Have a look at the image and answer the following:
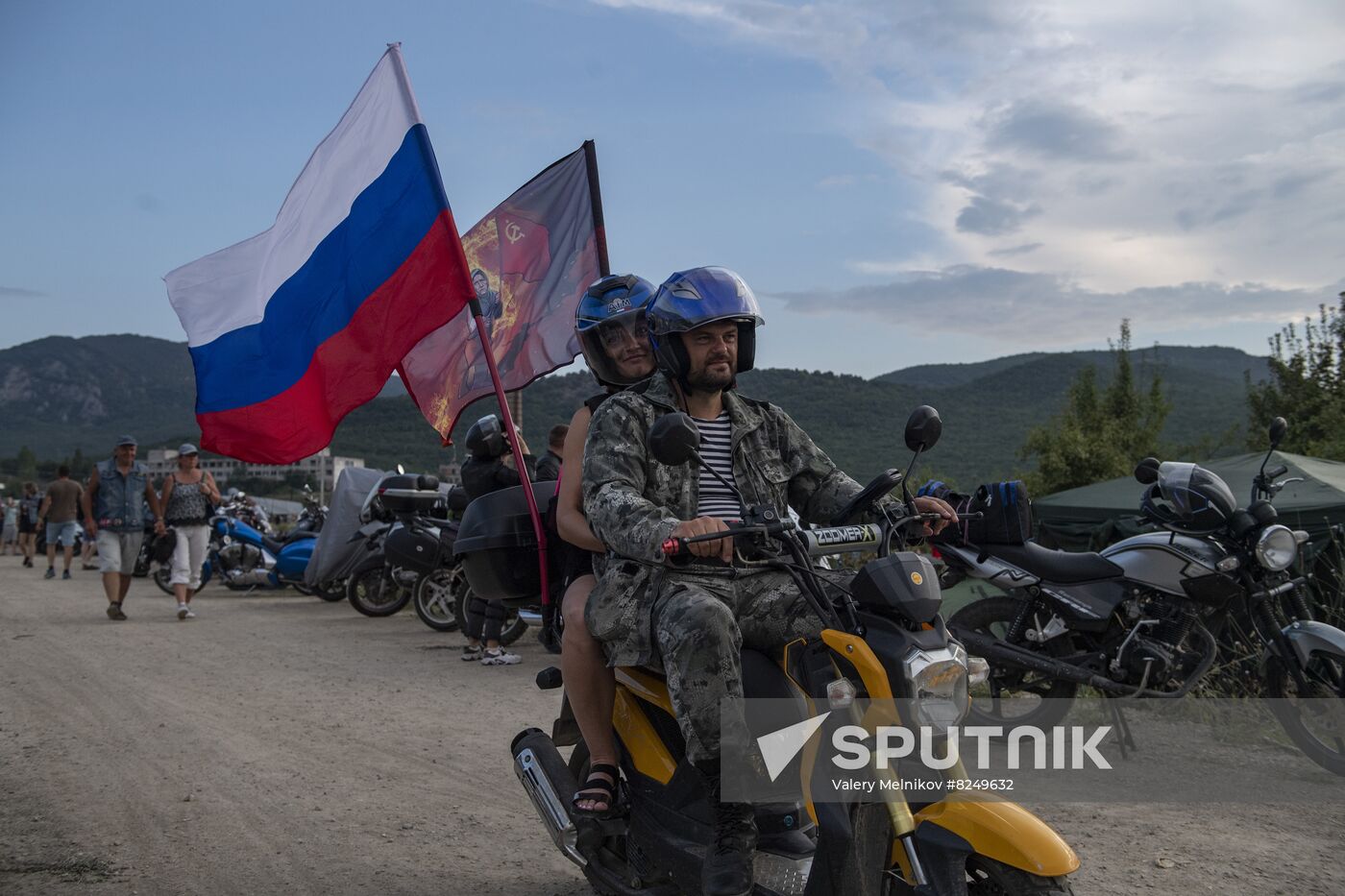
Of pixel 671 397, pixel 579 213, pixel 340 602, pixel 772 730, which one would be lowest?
pixel 340 602

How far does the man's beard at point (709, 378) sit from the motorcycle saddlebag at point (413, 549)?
870 centimetres

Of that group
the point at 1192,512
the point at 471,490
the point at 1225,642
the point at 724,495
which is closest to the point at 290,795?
the point at 471,490

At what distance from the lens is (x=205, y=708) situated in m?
8.02

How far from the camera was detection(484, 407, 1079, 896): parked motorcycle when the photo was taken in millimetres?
2822

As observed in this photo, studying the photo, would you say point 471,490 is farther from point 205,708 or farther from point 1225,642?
point 1225,642

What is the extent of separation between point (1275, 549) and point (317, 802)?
514 centimetres

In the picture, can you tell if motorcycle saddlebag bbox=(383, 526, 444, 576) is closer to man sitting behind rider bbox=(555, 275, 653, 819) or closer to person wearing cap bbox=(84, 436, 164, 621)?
person wearing cap bbox=(84, 436, 164, 621)

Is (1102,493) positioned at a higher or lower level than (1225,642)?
higher

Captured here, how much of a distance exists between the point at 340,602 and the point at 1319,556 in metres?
12.5

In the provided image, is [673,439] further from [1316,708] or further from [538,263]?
[1316,708]

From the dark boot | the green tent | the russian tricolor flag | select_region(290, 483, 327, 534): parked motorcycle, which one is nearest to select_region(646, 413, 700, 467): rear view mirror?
the dark boot

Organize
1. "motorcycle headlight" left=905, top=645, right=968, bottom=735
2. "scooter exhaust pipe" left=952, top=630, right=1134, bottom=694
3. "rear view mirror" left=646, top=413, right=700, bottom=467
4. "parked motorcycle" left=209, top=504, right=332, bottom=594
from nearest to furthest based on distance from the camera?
"motorcycle headlight" left=905, top=645, right=968, bottom=735
"rear view mirror" left=646, top=413, right=700, bottom=467
"scooter exhaust pipe" left=952, top=630, right=1134, bottom=694
"parked motorcycle" left=209, top=504, right=332, bottom=594

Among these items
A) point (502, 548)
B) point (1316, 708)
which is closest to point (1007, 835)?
point (502, 548)

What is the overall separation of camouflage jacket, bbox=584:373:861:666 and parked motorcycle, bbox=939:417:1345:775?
2986 millimetres
